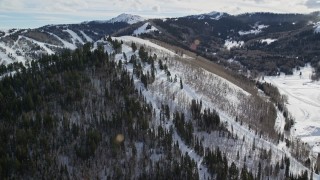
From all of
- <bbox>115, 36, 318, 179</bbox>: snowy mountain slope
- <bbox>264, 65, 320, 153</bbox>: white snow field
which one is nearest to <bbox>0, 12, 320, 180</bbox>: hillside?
<bbox>115, 36, 318, 179</bbox>: snowy mountain slope

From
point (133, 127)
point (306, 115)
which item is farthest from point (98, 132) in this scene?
point (306, 115)

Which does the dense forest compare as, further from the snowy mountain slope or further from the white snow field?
the white snow field

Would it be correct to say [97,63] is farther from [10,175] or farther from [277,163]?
[277,163]

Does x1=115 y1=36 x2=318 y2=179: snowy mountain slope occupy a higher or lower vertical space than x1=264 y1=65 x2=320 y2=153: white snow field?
higher

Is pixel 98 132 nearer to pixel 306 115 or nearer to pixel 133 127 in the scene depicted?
pixel 133 127

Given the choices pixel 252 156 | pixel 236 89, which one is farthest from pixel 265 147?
pixel 236 89

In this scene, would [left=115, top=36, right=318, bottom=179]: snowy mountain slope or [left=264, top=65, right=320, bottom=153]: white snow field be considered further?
[left=264, top=65, right=320, bottom=153]: white snow field

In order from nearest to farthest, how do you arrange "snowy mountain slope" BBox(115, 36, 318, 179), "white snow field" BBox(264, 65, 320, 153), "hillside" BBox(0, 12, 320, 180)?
"hillside" BBox(0, 12, 320, 180) < "snowy mountain slope" BBox(115, 36, 318, 179) < "white snow field" BBox(264, 65, 320, 153)

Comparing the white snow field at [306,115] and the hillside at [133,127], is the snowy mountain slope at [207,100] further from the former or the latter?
the white snow field at [306,115]

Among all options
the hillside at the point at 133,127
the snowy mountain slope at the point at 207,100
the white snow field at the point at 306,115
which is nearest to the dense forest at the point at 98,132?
the hillside at the point at 133,127
